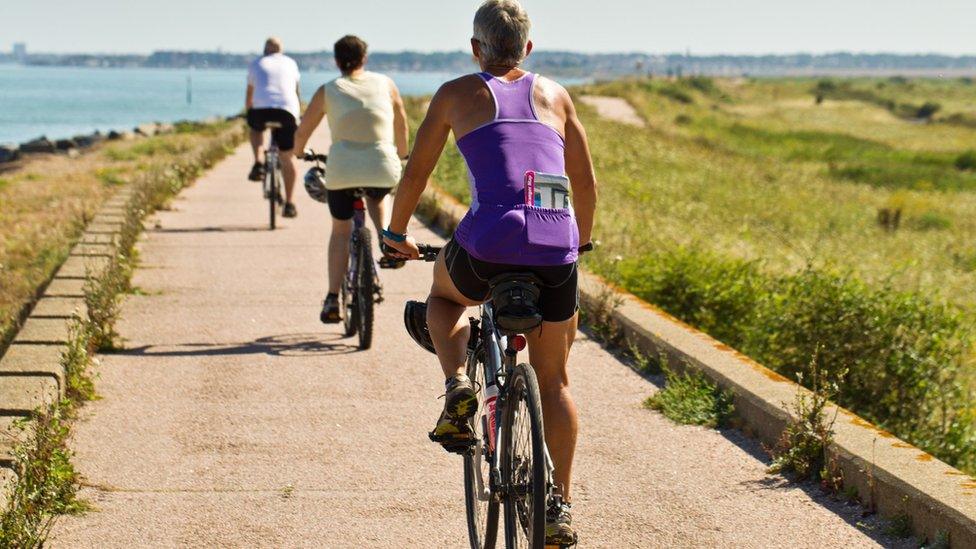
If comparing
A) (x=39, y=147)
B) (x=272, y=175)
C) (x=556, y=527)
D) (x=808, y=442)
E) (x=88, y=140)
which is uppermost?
(x=556, y=527)

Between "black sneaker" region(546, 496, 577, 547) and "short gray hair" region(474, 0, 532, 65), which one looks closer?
"black sneaker" region(546, 496, 577, 547)

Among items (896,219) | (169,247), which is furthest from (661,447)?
(896,219)

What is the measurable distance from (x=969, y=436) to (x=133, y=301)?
19.2 ft

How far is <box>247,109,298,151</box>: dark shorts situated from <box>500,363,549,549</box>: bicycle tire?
32.4 feet

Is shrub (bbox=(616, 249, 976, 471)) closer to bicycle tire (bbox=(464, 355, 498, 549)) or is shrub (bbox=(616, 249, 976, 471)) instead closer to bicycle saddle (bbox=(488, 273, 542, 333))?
bicycle tire (bbox=(464, 355, 498, 549))

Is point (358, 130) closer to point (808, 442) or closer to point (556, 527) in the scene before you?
point (808, 442)

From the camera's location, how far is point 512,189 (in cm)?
383

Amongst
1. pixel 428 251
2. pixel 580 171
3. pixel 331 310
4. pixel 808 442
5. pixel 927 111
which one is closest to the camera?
pixel 580 171

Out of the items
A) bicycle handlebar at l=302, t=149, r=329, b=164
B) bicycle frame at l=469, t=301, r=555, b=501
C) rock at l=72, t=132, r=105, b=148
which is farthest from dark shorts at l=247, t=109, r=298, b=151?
rock at l=72, t=132, r=105, b=148

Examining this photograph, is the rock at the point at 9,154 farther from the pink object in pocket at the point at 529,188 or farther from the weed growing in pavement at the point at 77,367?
the pink object in pocket at the point at 529,188

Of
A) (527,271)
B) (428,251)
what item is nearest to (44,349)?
(428,251)

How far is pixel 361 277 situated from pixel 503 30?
420cm

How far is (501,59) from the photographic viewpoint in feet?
13.3

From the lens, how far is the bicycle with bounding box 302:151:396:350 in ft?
26.3
